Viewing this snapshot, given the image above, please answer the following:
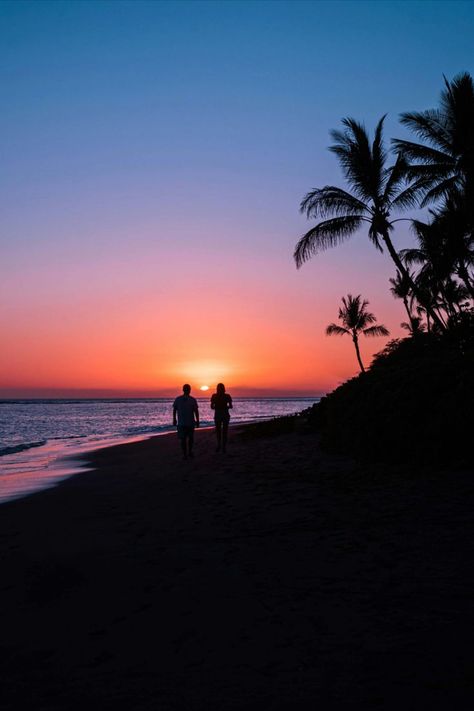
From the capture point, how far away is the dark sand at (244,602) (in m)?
2.80

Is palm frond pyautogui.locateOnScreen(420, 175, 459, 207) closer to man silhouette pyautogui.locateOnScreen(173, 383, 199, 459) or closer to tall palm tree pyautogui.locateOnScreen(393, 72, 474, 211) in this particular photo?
tall palm tree pyautogui.locateOnScreen(393, 72, 474, 211)

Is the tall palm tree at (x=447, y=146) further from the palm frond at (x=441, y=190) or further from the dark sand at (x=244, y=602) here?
the dark sand at (x=244, y=602)

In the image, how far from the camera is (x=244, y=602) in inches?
157

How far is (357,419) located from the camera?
448 inches

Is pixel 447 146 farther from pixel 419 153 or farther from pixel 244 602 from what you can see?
pixel 244 602

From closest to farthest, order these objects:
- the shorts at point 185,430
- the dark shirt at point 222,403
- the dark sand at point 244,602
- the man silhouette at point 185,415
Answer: the dark sand at point 244,602, the man silhouette at point 185,415, the shorts at point 185,430, the dark shirt at point 222,403

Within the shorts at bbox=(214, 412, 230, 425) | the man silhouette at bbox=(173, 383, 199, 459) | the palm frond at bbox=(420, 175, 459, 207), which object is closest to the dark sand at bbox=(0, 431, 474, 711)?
the man silhouette at bbox=(173, 383, 199, 459)

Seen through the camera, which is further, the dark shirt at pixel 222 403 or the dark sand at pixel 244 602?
the dark shirt at pixel 222 403

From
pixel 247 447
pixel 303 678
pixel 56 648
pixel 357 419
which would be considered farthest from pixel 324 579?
pixel 247 447

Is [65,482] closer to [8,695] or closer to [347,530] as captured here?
[347,530]

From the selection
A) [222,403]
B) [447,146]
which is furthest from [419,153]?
[222,403]

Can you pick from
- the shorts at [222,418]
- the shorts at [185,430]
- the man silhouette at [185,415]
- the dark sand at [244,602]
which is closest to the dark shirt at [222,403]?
the shorts at [222,418]

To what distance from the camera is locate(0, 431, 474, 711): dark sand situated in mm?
2803

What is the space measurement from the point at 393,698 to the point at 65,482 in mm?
9781
